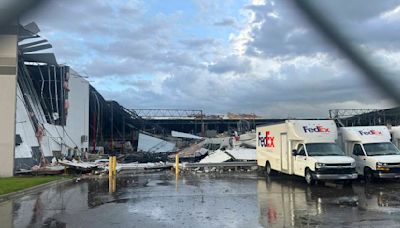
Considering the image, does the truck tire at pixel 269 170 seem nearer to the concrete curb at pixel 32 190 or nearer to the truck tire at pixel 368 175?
the truck tire at pixel 368 175

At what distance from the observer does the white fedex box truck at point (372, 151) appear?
1906 centimetres

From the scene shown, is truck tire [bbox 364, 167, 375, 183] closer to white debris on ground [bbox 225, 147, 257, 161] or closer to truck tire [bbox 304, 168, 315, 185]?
truck tire [bbox 304, 168, 315, 185]

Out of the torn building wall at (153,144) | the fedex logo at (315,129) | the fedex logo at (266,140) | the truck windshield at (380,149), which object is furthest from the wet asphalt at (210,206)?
the torn building wall at (153,144)

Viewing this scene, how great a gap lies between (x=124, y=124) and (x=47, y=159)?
3654 cm

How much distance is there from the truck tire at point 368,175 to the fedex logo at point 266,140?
4.90m

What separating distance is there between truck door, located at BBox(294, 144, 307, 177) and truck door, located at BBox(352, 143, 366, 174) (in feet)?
9.14

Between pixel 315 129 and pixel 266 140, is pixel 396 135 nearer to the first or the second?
pixel 315 129

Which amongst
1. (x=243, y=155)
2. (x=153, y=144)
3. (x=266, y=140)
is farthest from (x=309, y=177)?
(x=153, y=144)

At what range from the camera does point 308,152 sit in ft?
64.7

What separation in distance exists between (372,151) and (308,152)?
10.1 ft

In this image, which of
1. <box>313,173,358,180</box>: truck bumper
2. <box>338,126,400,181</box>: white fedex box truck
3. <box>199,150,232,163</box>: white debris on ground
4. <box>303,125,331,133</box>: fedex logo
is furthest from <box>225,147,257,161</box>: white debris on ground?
<box>313,173,358,180</box>: truck bumper

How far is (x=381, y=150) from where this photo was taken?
20422mm

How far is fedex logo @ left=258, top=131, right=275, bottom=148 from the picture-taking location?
2378cm

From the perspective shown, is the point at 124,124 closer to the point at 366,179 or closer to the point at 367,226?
the point at 366,179
